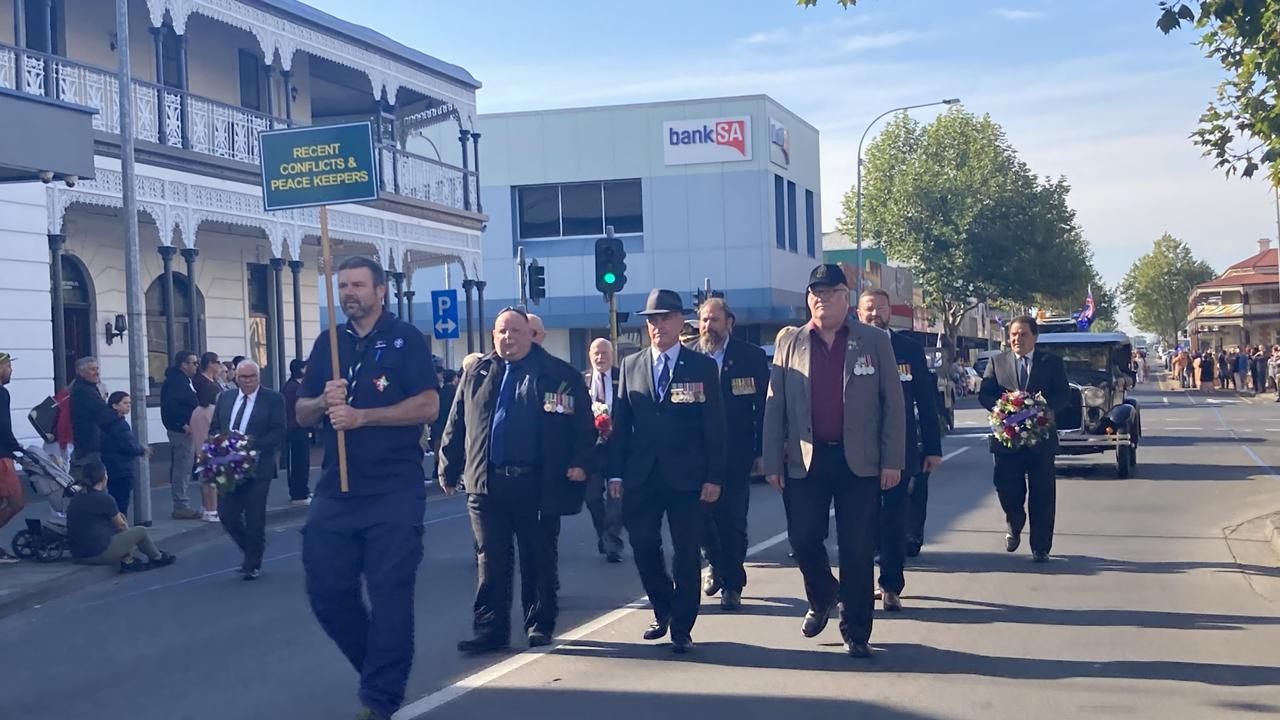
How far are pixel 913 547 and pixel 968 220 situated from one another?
2094 inches

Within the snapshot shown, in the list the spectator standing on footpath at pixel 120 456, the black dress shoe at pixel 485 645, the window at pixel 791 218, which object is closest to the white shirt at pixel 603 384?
the black dress shoe at pixel 485 645

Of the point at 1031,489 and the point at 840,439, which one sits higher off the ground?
the point at 840,439

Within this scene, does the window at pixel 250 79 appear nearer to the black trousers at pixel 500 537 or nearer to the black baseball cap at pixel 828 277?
the black trousers at pixel 500 537

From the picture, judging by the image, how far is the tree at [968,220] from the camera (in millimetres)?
62625

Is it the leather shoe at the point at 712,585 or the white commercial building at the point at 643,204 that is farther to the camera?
the white commercial building at the point at 643,204

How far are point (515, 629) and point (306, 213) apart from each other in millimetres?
17108

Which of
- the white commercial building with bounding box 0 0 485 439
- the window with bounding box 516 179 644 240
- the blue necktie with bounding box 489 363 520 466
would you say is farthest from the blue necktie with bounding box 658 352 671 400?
the window with bounding box 516 179 644 240

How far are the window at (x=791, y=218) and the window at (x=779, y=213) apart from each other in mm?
682

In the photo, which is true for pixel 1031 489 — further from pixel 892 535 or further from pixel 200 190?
pixel 200 190

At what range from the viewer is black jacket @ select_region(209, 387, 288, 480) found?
1188 centimetres

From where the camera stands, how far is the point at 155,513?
55.1ft

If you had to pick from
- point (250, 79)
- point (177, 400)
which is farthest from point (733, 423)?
point (250, 79)

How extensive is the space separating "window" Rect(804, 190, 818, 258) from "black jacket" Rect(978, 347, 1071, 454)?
3984 centimetres

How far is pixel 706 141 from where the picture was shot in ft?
150
